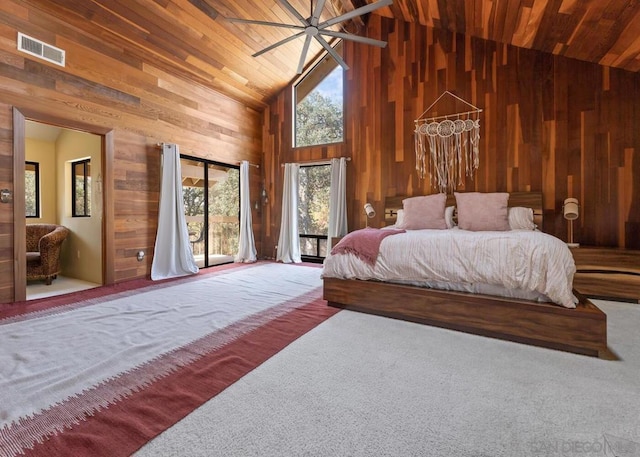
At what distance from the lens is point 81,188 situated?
4699 mm

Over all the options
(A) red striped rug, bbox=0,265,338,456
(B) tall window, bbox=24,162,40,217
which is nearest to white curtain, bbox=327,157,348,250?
(A) red striped rug, bbox=0,265,338,456

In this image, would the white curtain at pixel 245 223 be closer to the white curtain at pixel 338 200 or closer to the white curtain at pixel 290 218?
the white curtain at pixel 290 218

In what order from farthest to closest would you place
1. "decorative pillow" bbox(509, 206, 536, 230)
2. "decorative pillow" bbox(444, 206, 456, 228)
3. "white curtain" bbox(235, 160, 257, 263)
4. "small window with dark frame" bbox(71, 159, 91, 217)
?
"white curtain" bbox(235, 160, 257, 263) < "small window with dark frame" bbox(71, 159, 91, 217) < "decorative pillow" bbox(444, 206, 456, 228) < "decorative pillow" bbox(509, 206, 536, 230)

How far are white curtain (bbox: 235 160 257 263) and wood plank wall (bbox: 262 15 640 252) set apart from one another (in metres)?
1.39

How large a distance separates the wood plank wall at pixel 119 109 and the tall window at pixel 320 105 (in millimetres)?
1311

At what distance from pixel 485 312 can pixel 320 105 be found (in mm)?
4670

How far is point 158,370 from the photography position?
1.76 metres

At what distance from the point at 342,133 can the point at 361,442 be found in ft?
16.2

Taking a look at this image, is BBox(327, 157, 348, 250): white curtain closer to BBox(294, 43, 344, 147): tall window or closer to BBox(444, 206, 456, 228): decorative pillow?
BBox(294, 43, 344, 147): tall window

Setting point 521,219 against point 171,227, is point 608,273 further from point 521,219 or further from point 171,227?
point 171,227

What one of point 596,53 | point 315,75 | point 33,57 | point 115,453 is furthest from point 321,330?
point 315,75

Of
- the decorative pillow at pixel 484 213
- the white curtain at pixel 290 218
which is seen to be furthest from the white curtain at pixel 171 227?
the decorative pillow at pixel 484 213

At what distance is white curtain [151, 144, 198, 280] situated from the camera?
170 inches

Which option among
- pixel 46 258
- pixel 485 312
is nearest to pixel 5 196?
pixel 46 258
